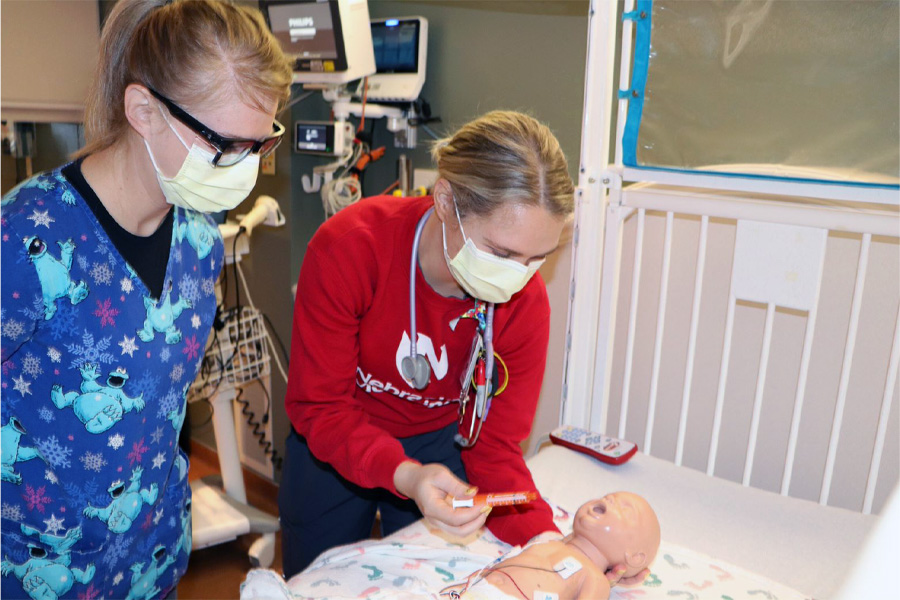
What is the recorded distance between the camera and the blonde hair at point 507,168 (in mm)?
1293

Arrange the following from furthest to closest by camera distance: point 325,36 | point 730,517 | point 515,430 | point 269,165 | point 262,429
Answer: point 262,429
point 269,165
point 325,36
point 730,517
point 515,430

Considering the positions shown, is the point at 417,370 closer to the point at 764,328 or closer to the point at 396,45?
the point at 764,328

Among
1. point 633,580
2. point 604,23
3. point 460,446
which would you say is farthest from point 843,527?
point 604,23

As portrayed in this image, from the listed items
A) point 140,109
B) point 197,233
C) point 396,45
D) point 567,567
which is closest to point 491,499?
point 567,567

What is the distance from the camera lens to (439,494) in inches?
50.3

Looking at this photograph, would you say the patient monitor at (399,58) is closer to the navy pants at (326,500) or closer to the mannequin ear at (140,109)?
the navy pants at (326,500)

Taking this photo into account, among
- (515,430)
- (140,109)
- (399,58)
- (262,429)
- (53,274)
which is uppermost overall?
(399,58)

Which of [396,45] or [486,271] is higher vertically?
[396,45]

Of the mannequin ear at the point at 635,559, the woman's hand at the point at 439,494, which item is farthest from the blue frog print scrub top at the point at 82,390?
the mannequin ear at the point at 635,559

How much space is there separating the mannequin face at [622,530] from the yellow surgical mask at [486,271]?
507 mm

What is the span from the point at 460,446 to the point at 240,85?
3.11 feet

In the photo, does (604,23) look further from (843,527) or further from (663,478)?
(843,527)

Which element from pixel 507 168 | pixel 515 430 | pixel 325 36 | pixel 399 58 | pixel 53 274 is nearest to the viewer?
pixel 53 274

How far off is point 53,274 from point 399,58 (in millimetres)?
2015
